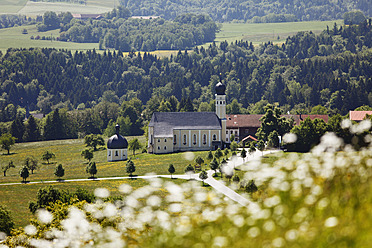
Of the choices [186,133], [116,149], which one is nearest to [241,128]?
[186,133]

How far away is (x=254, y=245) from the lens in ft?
29.3

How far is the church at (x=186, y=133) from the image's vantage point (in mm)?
97500

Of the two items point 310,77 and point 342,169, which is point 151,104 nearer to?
point 310,77

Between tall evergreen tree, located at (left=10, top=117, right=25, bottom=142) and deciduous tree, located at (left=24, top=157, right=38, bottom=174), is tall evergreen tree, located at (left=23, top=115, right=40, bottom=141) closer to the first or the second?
tall evergreen tree, located at (left=10, top=117, right=25, bottom=142)

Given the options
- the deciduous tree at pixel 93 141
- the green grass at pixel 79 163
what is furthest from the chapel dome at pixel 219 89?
the deciduous tree at pixel 93 141

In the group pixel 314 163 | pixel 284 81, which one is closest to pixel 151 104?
pixel 284 81

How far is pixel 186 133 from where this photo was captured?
10000 cm

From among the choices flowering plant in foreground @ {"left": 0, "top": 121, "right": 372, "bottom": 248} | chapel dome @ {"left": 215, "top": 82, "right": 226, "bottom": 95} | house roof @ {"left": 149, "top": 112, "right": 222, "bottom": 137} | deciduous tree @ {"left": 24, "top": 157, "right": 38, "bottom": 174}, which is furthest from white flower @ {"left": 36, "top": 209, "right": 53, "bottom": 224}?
chapel dome @ {"left": 215, "top": 82, "right": 226, "bottom": 95}

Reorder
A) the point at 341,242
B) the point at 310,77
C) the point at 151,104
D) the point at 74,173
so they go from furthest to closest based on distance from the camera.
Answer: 1. the point at 310,77
2. the point at 151,104
3. the point at 74,173
4. the point at 341,242

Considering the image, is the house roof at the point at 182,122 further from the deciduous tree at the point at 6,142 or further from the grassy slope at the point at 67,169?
the deciduous tree at the point at 6,142

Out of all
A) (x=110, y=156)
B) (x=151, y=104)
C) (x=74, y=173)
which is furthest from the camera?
(x=151, y=104)

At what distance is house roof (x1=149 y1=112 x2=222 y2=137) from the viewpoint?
326 feet

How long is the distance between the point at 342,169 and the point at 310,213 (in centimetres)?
161

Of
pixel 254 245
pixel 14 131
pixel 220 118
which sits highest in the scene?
pixel 254 245
